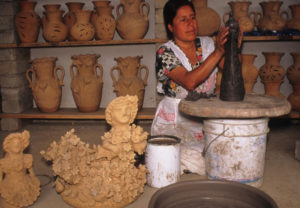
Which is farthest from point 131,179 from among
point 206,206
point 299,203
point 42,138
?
point 42,138

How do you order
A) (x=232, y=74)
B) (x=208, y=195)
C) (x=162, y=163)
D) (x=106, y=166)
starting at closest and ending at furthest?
(x=208, y=195), (x=106, y=166), (x=232, y=74), (x=162, y=163)

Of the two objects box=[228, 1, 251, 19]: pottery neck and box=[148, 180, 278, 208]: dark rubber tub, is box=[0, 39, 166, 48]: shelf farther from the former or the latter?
box=[148, 180, 278, 208]: dark rubber tub

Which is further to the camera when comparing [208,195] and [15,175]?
[15,175]

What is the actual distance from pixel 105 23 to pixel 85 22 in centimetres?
24

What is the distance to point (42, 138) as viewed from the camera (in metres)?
3.81

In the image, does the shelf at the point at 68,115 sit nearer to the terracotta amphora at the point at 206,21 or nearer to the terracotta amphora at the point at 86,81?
the terracotta amphora at the point at 86,81

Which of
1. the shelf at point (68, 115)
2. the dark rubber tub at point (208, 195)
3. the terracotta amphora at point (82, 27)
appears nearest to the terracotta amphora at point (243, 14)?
the shelf at point (68, 115)

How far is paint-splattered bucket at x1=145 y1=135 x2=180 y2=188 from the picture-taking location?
2.33m

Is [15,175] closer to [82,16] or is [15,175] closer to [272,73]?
[82,16]

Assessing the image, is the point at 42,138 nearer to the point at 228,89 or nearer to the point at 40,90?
the point at 40,90

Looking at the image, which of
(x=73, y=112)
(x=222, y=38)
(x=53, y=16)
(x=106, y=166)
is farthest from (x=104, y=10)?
(x=106, y=166)

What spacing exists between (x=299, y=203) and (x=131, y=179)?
1.08m

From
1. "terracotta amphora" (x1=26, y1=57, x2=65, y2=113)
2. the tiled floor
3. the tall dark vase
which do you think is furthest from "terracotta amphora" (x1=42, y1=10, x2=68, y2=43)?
the tall dark vase

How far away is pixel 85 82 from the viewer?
12.8ft
